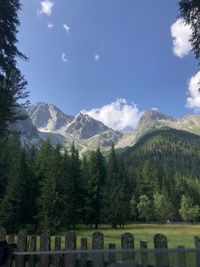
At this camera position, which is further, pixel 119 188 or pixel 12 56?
pixel 119 188

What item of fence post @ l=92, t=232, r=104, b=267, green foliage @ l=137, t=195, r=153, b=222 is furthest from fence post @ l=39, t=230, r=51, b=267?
green foliage @ l=137, t=195, r=153, b=222

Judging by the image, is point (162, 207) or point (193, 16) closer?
point (193, 16)

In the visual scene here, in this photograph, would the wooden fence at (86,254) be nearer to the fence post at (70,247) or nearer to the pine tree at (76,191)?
the fence post at (70,247)

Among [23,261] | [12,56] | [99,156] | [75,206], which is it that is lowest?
[23,261]

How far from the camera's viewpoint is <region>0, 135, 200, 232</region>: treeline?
149ft

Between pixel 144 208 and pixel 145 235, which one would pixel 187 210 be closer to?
pixel 144 208

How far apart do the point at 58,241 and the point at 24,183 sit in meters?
43.4

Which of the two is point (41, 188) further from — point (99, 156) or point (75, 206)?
point (99, 156)

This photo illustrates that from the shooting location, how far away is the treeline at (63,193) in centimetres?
4553

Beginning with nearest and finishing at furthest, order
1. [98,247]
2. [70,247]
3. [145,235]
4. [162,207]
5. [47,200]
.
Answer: [98,247] < [70,247] < [145,235] < [47,200] < [162,207]

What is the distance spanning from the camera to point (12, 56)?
1675 cm

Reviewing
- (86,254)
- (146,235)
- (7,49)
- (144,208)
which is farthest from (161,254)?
(144,208)

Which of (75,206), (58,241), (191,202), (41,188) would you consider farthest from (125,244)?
(191,202)

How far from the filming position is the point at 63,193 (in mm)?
48406
